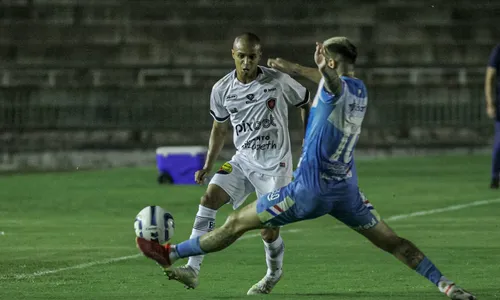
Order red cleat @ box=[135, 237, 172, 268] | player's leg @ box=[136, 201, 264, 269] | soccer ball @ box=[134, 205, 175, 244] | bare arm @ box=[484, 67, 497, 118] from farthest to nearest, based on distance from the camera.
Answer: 1. bare arm @ box=[484, 67, 497, 118]
2. soccer ball @ box=[134, 205, 175, 244]
3. red cleat @ box=[135, 237, 172, 268]
4. player's leg @ box=[136, 201, 264, 269]

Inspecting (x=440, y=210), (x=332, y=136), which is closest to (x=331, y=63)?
(x=332, y=136)

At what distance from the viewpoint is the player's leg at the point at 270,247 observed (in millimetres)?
8984

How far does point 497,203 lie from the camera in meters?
16.2

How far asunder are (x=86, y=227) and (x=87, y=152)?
1207 centimetres

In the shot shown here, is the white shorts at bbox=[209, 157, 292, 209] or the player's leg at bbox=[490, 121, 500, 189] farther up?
the white shorts at bbox=[209, 157, 292, 209]

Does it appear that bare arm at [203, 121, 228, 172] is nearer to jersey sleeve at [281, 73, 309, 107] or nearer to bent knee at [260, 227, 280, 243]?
jersey sleeve at [281, 73, 309, 107]

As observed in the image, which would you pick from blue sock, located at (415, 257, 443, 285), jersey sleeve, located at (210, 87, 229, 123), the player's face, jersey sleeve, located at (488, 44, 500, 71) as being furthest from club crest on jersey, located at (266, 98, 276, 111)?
jersey sleeve, located at (488, 44, 500, 71)

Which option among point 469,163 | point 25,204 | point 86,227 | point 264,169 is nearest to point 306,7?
point 469,163

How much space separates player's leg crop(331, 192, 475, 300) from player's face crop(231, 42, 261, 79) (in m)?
1.64

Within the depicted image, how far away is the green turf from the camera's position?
30.1ft

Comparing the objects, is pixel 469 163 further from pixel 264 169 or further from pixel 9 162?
pixel 264 169

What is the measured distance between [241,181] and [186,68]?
1902 cm

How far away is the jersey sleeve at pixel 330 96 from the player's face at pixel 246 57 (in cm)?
149

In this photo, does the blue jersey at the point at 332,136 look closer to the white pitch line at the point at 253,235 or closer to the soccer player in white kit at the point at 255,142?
the soccer player in white kit at the point at 255,142
